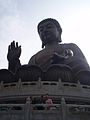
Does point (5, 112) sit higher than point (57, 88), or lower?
lower

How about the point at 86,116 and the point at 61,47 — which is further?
the point at 61,47

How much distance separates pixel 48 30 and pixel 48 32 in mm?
173

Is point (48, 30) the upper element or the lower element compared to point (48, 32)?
upper

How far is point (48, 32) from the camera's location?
19.4 meters

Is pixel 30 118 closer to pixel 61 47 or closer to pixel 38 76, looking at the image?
pixel 38 76

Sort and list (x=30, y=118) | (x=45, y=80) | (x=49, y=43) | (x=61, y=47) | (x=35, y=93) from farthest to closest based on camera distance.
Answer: (x=49, y=43)
(x=61, y=47)
(x=45, y=80)
(x=35, y=93)
(x=30, y=118)

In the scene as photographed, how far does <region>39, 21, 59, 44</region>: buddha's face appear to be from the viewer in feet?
63.8

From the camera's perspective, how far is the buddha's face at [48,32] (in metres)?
19.4

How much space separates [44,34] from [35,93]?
28.3ft

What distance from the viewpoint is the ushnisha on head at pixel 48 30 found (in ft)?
63.8

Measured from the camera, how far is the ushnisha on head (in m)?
19.5

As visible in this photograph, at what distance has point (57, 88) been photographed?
1202cm

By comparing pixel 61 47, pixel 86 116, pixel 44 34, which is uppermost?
pixel 44 34

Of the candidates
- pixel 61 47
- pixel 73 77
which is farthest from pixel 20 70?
pixel 61 47
